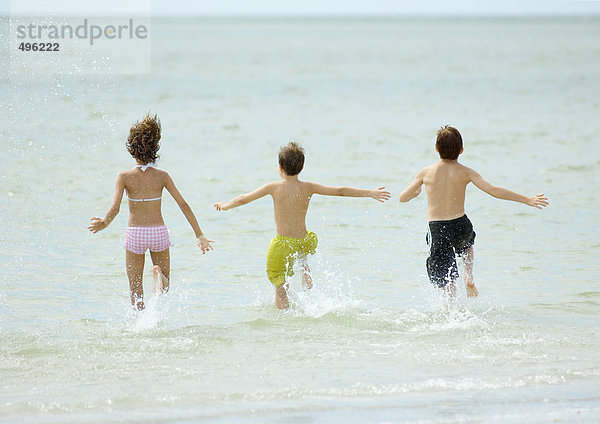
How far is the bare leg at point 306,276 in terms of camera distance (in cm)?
670

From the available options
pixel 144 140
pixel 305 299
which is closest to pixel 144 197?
pixel 144 140

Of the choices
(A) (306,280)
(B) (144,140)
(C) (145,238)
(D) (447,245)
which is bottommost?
(A) (306,280)

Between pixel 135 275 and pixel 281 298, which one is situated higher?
pixel 135 275

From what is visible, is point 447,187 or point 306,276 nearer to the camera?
point 447,187

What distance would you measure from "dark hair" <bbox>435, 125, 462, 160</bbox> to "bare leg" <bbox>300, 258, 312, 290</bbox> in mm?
1325

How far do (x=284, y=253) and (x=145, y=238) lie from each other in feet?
3.46

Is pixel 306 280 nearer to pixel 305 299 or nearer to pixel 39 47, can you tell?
pixel 305 299

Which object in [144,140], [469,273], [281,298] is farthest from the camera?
[281,298]

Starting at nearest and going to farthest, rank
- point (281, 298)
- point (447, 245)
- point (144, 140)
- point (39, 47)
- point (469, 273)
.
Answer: point (144, 140) → point (447, 245) → point (469, 273) → point (281, 298) → point (39, 47)

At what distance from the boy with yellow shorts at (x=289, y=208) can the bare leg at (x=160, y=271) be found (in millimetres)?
A: 552

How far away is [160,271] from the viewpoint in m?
6.33

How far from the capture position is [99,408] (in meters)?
4.74

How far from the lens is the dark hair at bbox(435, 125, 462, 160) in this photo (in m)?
6.43

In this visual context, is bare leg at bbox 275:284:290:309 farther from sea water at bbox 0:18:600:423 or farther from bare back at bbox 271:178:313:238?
bare back at bbox 271:178:313:238
